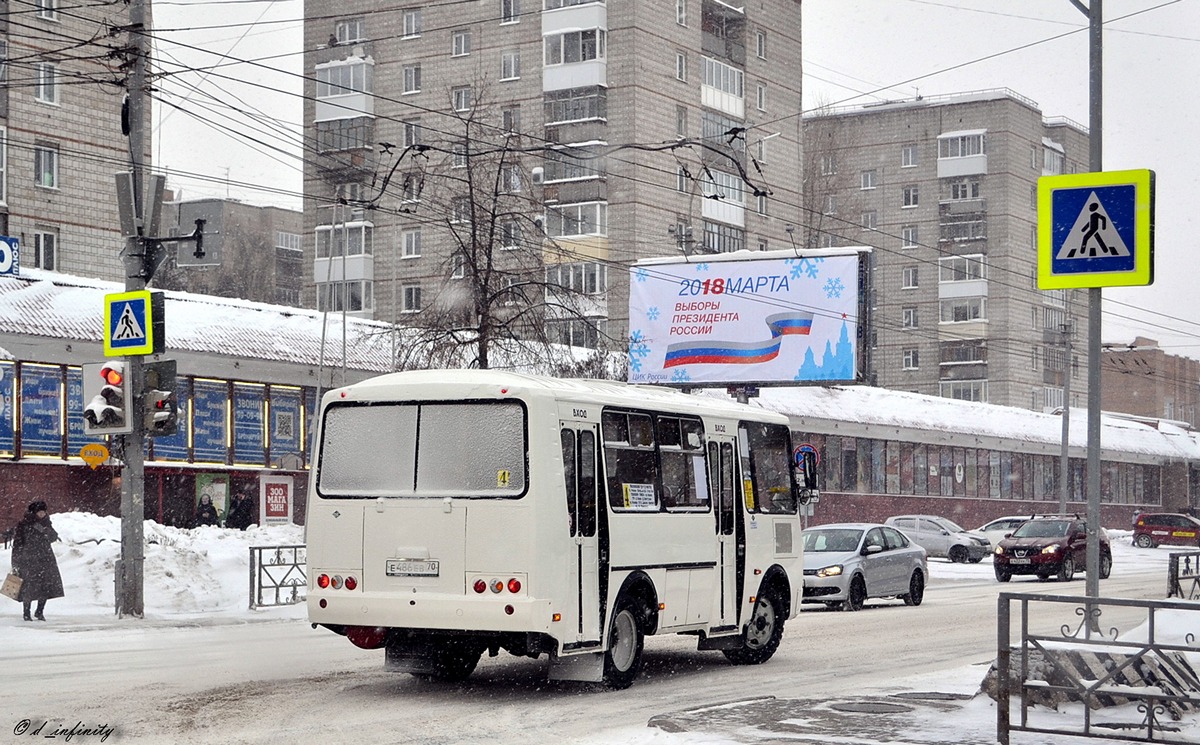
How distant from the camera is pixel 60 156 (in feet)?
160

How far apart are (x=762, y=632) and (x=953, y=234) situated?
7767cm

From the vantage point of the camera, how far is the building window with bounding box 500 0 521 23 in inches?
2537

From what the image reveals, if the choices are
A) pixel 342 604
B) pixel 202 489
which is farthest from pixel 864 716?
pixel 202 489

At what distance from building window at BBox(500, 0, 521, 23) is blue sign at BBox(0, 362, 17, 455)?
35097 millimetres

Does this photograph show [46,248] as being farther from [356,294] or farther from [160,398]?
[160,398]

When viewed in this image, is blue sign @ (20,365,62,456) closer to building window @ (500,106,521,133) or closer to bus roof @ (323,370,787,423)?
bus roof @ (323,370,787,423)

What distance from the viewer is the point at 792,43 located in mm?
71250

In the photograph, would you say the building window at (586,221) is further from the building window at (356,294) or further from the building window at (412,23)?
the building window at (412,23)

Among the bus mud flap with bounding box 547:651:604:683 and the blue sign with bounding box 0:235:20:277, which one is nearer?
the bus mud flap with bounding box 547:651:604:683

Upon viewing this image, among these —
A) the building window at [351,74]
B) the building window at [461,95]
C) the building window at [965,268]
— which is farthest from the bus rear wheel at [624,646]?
the building window at [965,268]

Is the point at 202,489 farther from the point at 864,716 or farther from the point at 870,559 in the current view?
the point at 864,716

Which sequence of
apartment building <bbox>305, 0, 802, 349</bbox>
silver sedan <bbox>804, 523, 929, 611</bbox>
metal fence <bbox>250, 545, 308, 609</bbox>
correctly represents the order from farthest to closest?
1. apartment building <bbox>305, 0, 802, 349</bbox>
2. silver sedan <bbox>804, 523, 929, 611</bbox>
3. metal fence <bbox>250, 545, 308, 609</bbox>

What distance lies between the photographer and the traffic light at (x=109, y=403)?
21219 millimetres

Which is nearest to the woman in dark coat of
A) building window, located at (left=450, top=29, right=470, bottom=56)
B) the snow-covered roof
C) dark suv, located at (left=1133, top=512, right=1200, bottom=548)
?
the snow-covered roof
